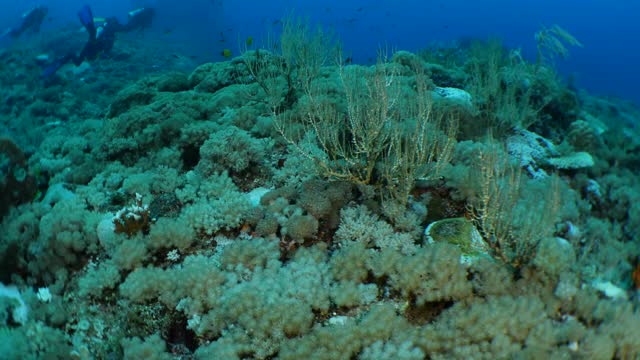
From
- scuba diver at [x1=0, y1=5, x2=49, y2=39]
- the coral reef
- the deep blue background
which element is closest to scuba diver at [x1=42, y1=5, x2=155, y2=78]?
scuba diver at [x1=0, y1=5, x2=49, y2=39]

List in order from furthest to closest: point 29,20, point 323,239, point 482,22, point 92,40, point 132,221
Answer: point 482,22
point 29,20
point 92,40
point 132,221
point 323,239

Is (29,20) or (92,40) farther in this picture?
(29,20)

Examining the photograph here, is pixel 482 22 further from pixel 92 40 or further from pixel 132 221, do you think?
pixel 132 221

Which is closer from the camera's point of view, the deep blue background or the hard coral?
the hard coral

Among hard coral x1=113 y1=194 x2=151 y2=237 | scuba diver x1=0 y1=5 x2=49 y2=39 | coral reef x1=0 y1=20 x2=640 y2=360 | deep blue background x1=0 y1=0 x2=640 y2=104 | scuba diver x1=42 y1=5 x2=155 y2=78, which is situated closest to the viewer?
coral reef x1=0 y1=20 x2=640 y2=360

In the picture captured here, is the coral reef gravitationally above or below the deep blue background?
above

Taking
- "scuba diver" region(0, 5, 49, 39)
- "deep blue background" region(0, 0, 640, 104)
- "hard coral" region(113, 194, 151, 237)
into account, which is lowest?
"deep blue background" region(0, 0, 640, 104)

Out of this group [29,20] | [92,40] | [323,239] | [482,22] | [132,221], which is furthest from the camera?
[482,22]

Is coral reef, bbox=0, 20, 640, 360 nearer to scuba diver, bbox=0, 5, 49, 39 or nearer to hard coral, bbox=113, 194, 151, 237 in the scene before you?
hard coral, bbox=113, 194, 151, 237

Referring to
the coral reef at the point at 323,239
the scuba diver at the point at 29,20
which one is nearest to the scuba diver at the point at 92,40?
the scuba diver at the point at 29,20

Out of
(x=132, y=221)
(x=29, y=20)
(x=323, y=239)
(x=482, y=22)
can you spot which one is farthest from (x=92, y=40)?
(x=482, y=22)

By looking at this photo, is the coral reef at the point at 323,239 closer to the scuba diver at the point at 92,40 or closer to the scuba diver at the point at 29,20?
the scuba diver at the point at 92,40

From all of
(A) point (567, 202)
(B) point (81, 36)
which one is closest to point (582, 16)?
(B) point (81, 36)

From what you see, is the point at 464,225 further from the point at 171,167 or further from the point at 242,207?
the point at 171,167
